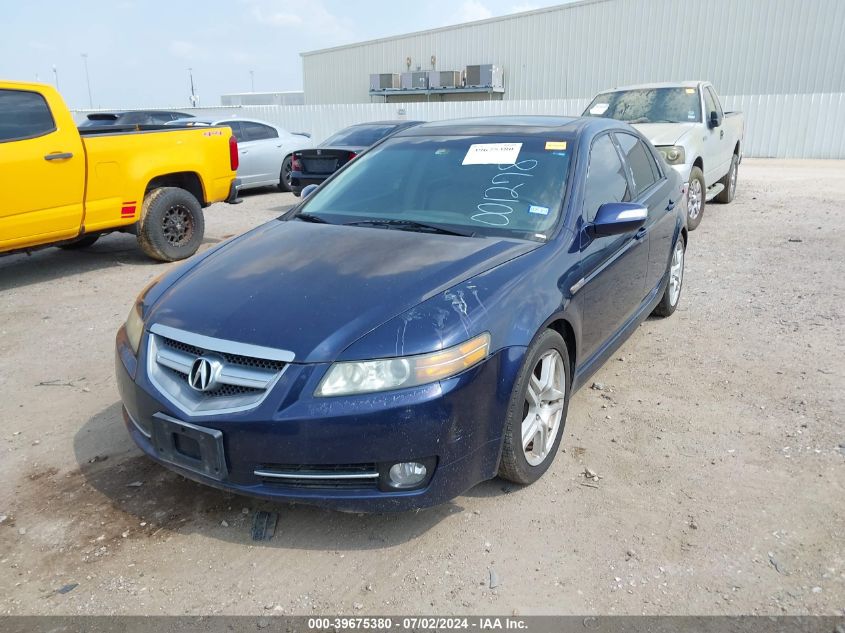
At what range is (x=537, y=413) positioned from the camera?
315cm

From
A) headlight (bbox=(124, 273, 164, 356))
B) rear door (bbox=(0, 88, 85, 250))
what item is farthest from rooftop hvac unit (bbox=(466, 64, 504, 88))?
headlight (bbox=(124, 273, 164, 356))

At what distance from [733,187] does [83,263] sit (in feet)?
32.1

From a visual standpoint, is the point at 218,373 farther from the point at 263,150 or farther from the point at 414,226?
the point at 263,150

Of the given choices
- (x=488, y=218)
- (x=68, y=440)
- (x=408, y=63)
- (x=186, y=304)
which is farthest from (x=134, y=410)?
(x=408, y=63)

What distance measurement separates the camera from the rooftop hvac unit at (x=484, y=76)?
3147 cm

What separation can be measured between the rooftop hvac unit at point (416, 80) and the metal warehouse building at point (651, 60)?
2.3 inches

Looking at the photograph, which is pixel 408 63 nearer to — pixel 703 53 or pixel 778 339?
pixel 703 53

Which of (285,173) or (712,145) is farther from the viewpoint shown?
(285,173)

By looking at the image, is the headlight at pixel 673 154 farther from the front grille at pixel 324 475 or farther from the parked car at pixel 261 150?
the parked car at pixel 261 150

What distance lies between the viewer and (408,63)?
35.7 metres

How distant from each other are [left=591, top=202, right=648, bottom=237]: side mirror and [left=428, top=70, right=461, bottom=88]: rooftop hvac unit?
3102 centimetres

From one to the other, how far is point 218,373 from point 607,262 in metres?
2.17

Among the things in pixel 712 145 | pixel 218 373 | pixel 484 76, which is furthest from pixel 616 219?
pixel 484 76

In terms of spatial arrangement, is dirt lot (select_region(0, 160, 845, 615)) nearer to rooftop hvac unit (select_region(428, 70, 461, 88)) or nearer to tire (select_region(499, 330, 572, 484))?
tire (select_region(499, 330, 572, 484))
